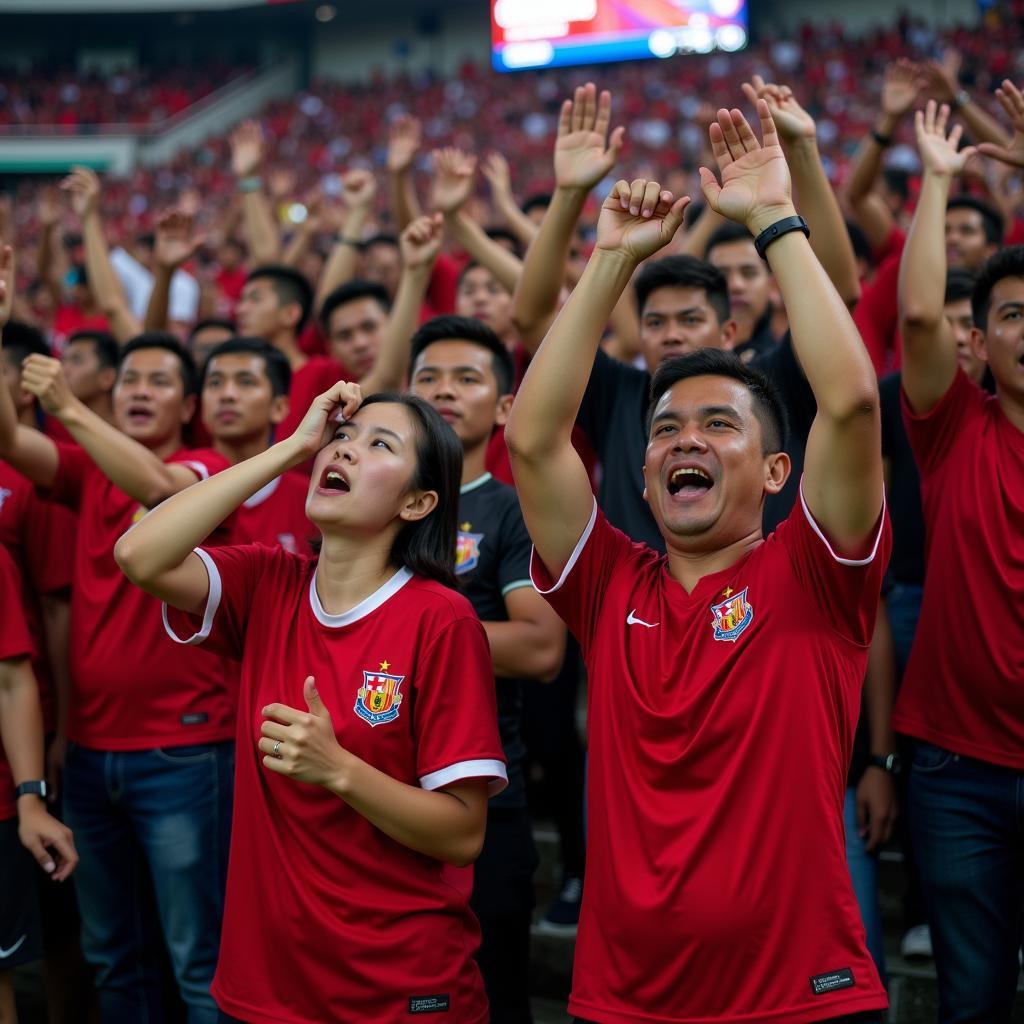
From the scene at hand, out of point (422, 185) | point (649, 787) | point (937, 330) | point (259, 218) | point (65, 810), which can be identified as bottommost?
point (65, 810)

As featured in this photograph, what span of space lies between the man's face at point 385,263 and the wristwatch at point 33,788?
3.80 meters

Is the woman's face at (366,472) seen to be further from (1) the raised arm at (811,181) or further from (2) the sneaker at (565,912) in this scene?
(2) the sneaker at (565,912)

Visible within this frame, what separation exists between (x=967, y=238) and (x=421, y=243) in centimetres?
Result: 226

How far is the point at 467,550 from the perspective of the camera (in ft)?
10.6

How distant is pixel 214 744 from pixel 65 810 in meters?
0.46

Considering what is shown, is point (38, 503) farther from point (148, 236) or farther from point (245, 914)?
point (148, 236)

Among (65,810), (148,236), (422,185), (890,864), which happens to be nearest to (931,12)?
(422,185)

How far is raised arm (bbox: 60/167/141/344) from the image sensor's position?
510 centimetres

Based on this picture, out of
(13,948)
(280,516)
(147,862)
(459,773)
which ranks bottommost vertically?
(13,948)

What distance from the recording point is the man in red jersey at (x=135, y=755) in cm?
314

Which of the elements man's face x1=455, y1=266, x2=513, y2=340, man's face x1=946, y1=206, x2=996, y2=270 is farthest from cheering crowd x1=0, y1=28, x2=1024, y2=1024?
man's face x1=946, y1=206, x2=996, y2=270

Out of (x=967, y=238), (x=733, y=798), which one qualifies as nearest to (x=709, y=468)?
(x=733, y=798)

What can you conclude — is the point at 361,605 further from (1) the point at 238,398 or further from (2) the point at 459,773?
(1) the point at 238,398

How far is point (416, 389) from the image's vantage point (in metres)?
3.60
